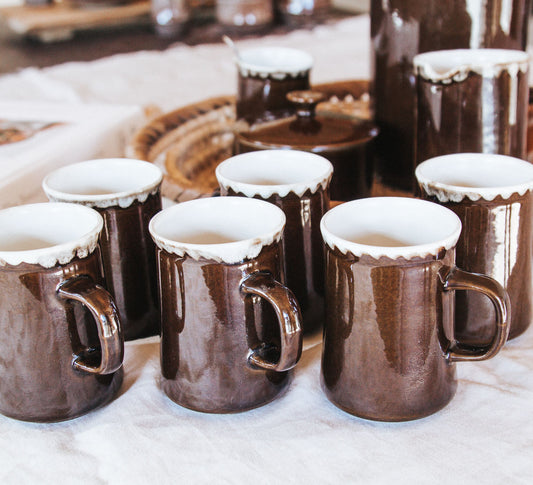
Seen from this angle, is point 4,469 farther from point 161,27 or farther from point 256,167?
point 161,27

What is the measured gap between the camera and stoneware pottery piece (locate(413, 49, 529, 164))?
0.52m

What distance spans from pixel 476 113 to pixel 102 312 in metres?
0.31

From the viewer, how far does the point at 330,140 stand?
564mm

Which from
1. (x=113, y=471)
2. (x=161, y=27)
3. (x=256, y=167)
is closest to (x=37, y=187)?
(x=256, y=167)

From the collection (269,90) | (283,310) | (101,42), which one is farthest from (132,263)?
(101,42)

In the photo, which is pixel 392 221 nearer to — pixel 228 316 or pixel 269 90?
pixel 228 316

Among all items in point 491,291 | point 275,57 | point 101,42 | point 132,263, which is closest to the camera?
point 491,291

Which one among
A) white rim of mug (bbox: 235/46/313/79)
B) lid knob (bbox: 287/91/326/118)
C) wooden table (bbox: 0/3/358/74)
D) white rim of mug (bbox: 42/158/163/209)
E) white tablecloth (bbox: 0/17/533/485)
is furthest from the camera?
wooden table (bbox: 0/3/358/74)

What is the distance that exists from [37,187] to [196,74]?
58cm

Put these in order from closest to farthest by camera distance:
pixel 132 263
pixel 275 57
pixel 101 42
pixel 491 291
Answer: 1. pixel 491 291
2. pixel 132 263
3. pixel 275 57
4. pixel 101 42

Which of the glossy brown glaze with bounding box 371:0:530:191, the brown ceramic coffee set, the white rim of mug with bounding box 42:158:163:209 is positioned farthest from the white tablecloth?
the glossy brown glaze with bounding box 371:0:530:191

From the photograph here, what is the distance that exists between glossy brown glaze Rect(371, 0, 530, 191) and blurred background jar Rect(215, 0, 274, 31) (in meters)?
1.31

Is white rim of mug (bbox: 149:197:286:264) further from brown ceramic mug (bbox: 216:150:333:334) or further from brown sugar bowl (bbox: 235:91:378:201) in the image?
brown sugar bowl (bbox: 235:91:378:201)

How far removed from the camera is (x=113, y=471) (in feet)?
1.23
